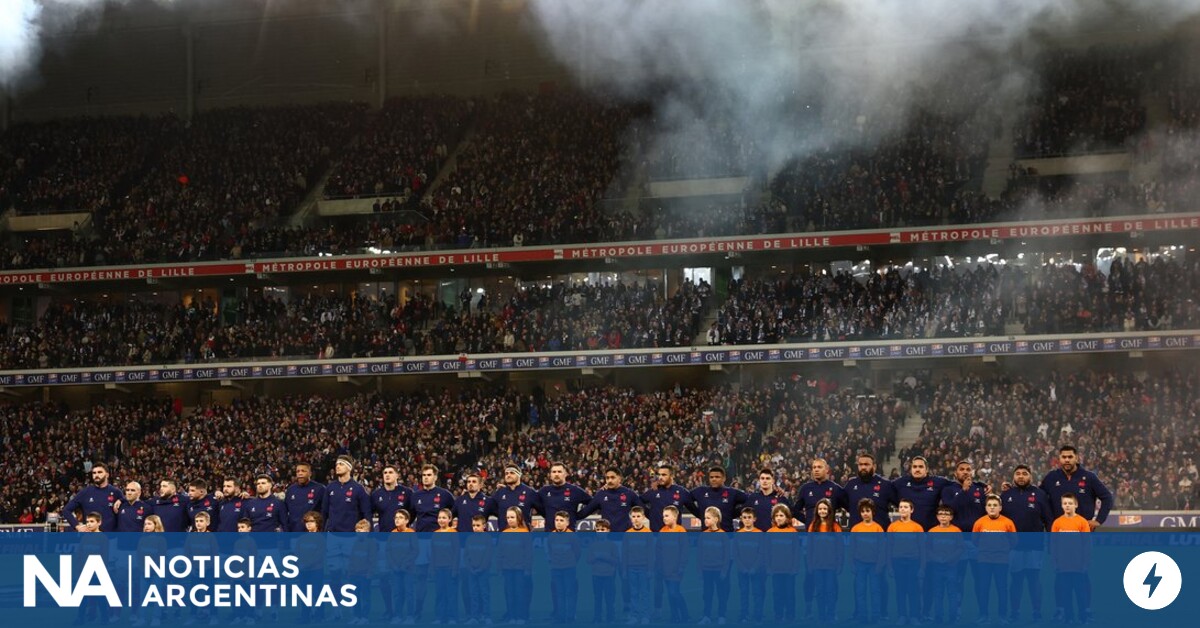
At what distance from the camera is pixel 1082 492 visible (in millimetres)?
A: 13867

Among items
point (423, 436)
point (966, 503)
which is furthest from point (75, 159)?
point (966, 503)

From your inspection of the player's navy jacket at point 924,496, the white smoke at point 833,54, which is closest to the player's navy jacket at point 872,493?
the player's navy jacket at point 924,496

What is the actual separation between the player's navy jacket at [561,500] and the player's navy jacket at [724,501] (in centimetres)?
127

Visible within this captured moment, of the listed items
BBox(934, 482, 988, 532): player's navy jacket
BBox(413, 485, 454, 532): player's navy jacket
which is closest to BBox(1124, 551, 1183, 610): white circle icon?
BBox(934, 482, 988, 532): player's navy jacket

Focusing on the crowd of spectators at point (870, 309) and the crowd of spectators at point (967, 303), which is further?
the crowd of spectators at point (870, 309)

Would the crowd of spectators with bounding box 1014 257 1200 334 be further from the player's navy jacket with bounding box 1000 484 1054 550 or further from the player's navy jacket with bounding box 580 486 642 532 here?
the player's navy jacket with bounding box 580 486 642 532

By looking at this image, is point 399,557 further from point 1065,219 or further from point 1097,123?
point 1097,123

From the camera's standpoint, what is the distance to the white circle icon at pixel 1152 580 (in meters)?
11.0

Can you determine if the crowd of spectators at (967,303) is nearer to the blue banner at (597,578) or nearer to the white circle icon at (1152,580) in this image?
the blue banner at (597,578)

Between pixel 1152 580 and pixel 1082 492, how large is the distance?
292 cm

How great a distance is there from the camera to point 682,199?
134 feet

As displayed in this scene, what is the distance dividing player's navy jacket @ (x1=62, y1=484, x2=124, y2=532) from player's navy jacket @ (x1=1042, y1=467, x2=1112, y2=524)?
34.9 ft

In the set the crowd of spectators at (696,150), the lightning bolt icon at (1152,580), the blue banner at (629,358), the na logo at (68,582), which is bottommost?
the lightning bolt icon at (1152,580)

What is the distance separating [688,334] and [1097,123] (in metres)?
13.3
